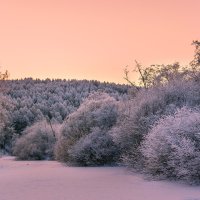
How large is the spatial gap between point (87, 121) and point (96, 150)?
3548 millimetres

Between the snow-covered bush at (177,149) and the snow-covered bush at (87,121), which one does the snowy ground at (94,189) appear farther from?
the snow-covered bush at (87,121)

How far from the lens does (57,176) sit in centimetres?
2353

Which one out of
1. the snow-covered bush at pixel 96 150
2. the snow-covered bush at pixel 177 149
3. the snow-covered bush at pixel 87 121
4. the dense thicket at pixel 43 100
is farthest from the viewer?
the dense thicket at pixel 43 100

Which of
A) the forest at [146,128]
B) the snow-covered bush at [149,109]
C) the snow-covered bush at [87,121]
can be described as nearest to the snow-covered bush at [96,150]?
the forest at [146,128]

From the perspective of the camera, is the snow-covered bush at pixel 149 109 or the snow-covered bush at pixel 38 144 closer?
the snow-covered bush at pixel 149 109

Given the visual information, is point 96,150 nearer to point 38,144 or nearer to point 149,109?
point 149,109

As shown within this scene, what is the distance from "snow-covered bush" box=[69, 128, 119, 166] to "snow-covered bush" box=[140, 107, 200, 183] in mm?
7782

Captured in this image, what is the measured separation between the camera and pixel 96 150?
29.6 meters

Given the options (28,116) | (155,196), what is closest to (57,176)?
(155,196)

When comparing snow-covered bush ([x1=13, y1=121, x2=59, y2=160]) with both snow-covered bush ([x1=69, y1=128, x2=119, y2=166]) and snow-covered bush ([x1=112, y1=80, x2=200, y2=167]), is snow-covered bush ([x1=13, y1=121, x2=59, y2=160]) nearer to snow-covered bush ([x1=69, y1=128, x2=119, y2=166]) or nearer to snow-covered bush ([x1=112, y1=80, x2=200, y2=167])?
snow-covered bush ([x1=69, y1=128, x2=119, y2=166])

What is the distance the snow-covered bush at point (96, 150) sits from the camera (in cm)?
2973

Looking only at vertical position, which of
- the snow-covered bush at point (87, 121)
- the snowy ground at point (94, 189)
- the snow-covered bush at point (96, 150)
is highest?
the snow-covered bush at point (87, 121)

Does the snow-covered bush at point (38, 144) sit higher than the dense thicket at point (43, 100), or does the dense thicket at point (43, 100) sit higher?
the dense thicket at point (43, 100)

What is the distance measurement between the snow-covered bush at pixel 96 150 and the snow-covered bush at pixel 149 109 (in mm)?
2333
